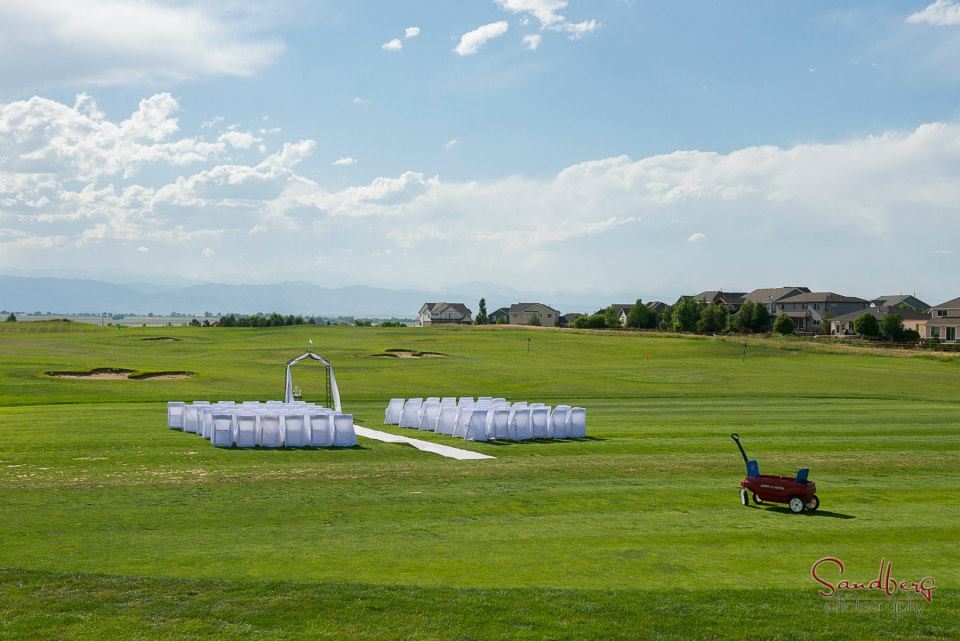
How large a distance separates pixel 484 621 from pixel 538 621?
672mm

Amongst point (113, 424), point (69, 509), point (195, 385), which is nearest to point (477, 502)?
point (69, 509)

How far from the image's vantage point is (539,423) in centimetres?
3095

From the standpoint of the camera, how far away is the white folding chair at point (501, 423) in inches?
1185

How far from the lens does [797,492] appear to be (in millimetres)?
17953

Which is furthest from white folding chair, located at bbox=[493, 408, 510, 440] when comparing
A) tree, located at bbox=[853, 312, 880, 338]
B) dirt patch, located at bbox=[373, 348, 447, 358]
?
tree, located at bbox=[853, 312, 880, 338]

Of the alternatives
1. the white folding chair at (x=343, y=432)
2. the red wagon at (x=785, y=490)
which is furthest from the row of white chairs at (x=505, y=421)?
the red wagon at (x=785, y=490)

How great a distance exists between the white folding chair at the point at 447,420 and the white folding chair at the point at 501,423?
1.64 meters

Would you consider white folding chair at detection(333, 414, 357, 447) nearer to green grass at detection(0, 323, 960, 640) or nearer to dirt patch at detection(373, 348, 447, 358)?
green grass at detection(0, 323, 960, 640)

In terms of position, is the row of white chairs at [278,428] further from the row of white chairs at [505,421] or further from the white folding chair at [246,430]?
the row of white chairs at [505,421]

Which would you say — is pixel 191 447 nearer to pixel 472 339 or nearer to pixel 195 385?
pixel 195 385

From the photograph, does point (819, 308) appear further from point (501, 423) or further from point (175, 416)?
point (175, 416)

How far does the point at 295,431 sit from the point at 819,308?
483 ft

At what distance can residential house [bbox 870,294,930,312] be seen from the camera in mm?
166325

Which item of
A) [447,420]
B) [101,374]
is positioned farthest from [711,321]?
[447,420]
